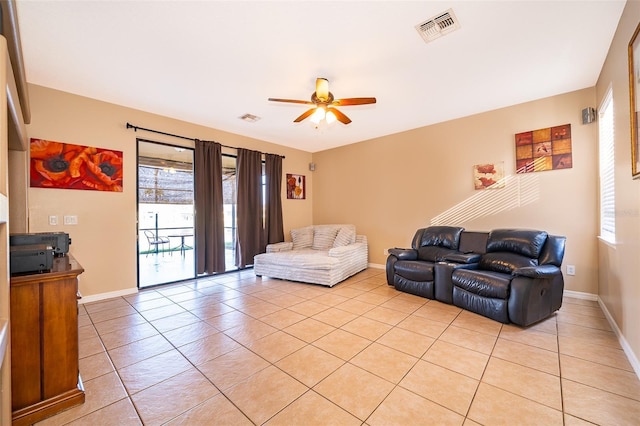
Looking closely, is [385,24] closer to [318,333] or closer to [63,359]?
[318,333]

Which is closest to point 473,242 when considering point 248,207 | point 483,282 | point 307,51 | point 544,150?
point 483,282

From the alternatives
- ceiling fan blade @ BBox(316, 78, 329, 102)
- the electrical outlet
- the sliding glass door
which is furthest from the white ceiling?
the electrical outlet

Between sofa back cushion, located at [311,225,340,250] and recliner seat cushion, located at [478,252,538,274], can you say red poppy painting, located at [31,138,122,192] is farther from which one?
recliner seat cushion, located at [478,252,538,274]

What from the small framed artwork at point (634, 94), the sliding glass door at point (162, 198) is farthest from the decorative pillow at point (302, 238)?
the small framed artwork at point (634, 94)

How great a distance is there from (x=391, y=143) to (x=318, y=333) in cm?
395

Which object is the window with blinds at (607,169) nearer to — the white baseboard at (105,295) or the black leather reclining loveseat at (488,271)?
the black leather reclining loveseat at (488,271)

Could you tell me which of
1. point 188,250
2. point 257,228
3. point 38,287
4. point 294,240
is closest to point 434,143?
point 294,240

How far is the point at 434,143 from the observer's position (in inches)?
182

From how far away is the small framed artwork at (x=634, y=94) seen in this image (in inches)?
72.8

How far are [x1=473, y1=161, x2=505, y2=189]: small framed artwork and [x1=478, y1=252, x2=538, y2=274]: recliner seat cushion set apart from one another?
4.11 feet

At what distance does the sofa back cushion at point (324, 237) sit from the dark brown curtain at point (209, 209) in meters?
1.86

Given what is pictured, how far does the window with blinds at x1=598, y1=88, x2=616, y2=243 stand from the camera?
2740mm

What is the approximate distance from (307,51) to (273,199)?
355 centimetres

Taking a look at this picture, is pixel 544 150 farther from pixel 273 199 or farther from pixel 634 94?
pixel 273 199
